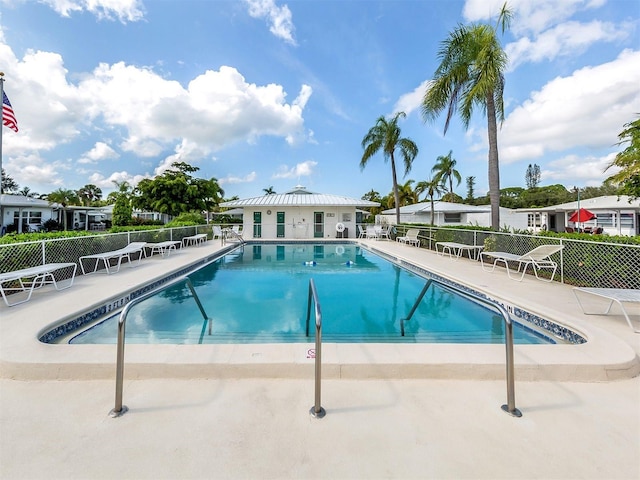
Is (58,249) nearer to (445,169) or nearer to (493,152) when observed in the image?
(493,152)

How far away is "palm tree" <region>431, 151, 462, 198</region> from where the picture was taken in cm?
2469

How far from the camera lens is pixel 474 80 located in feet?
33.7

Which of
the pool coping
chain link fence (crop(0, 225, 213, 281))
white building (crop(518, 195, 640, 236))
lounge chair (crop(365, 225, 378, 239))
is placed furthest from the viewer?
white building (crop(518, 195, 640, 236))

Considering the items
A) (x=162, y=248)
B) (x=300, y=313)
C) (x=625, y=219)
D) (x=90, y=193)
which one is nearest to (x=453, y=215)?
(x=625, y=219)

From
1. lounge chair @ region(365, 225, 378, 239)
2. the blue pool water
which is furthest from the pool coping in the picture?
lounge chair @ region(365, 225, 378, 239)

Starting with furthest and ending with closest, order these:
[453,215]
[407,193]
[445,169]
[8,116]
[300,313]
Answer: [407,193] < [453,215] < [445,169] < [8,116] < [300,313]

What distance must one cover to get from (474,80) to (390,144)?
954 centimetres

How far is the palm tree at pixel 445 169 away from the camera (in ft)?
81.0

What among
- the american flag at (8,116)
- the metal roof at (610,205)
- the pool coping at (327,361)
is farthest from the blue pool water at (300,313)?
the metal roof at (610,205)

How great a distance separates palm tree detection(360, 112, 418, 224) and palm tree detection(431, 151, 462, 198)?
252 inches

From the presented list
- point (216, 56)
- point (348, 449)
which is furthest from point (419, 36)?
point (348, 449)

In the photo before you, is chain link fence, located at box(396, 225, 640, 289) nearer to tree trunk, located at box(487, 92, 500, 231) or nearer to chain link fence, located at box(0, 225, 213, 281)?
tree trunk, located at box(487, 92, 500, 231)

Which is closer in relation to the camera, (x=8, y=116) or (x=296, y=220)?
(x=8, y=116)

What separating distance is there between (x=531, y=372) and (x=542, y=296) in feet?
11.5
